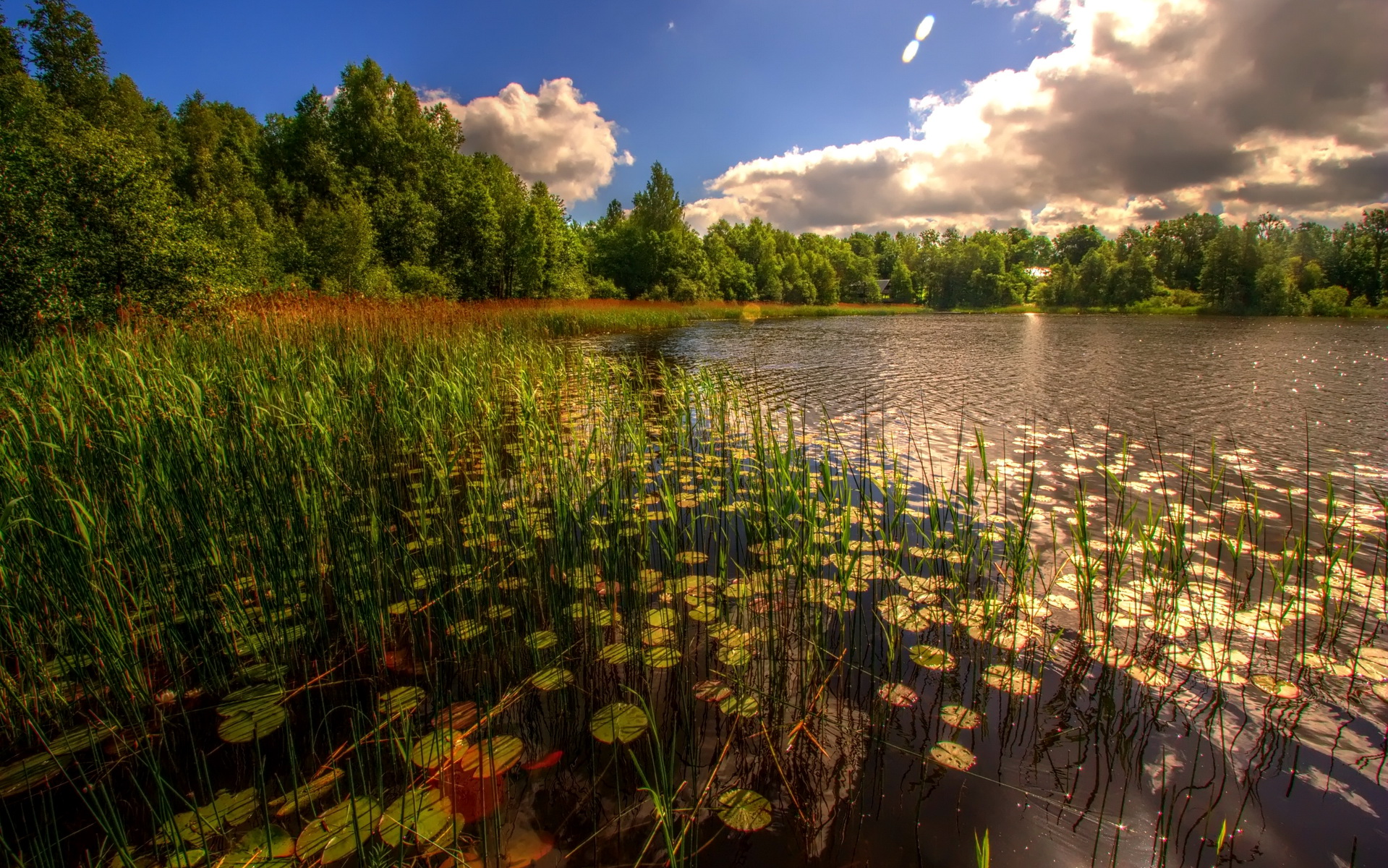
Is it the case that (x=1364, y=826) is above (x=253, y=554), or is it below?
below

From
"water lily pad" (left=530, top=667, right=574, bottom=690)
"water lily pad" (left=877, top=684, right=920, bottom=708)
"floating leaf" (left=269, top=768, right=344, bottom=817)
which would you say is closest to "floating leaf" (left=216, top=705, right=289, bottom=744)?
"floating leaf" (left=269, top=768, right=344, bottom=817)

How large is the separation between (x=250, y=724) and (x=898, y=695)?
102 inches

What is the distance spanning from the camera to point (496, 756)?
1.93 meters

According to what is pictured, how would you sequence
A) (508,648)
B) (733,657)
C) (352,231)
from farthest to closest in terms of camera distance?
(352,231), (508,648), (733,657)

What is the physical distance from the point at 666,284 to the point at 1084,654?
45423mm

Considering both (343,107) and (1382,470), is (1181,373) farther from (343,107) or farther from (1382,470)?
(343,107)

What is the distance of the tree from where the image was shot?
30.1 meters

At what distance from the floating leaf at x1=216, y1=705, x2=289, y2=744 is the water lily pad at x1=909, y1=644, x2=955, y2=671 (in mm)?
2608

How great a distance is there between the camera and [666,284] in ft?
150

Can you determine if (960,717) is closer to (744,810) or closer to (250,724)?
(744,810)

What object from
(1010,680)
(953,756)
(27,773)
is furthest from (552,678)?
(1010,680)

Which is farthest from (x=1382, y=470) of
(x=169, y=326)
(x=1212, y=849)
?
(x=169, y=326)

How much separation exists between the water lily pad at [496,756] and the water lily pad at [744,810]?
0.75 m

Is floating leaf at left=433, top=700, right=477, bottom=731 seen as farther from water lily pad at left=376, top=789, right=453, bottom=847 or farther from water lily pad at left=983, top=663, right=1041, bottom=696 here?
water lily pad at left=983, top=663, right=1041, bottom=696
